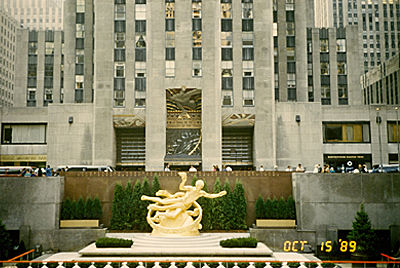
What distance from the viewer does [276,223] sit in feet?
114

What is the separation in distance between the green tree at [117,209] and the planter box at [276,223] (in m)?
10.8

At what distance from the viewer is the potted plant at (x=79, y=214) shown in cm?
3481

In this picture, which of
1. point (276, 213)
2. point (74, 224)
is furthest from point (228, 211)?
point (74, 224)

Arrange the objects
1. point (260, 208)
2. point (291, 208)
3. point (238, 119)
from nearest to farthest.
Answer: point (291, 208) → point (260, 208) → point (238, 119)

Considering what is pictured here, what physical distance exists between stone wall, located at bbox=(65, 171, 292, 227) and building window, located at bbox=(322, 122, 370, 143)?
23.3 m

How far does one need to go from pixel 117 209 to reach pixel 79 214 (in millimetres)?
2918

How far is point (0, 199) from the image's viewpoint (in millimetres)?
34312

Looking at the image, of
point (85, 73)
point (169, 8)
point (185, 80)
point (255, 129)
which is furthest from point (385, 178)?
point (85, 73)

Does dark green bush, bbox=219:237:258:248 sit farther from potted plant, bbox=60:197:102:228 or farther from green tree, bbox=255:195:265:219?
potted plant, bbox=60:197:102:228

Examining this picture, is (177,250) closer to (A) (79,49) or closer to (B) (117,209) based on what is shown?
(B) (117,209)

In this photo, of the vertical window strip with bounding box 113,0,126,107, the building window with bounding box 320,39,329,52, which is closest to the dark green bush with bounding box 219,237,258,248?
the vertical window strip with bounding box 113,0,126,107

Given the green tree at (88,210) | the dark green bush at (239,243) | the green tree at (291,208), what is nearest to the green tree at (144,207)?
the green tree at (88,210)

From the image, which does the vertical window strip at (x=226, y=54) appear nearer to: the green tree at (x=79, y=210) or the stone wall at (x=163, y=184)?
the stone wall at (x=163, y=184)

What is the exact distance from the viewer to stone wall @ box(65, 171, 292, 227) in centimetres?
3675
